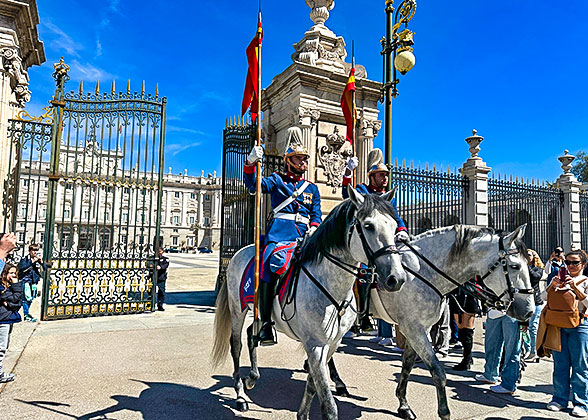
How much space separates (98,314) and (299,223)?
7031 millimetres

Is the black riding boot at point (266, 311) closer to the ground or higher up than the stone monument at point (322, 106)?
closer to the ground

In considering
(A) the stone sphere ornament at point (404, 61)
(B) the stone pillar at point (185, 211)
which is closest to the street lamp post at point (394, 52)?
(A) the stone sphere ornament at point (404, 61)

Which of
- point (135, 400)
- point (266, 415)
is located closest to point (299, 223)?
point (266, 415)

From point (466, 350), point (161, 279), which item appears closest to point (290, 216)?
point (466, 350)

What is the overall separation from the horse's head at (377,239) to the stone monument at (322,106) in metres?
6.45

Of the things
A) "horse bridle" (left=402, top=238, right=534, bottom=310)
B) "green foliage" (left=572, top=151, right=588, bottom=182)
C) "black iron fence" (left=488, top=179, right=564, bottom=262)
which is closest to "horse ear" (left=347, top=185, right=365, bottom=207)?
A: "horse bridle" (left=402, top=238, right=534, bottom=310)

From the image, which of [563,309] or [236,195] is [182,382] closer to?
[563,309]

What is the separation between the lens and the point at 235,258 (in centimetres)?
479

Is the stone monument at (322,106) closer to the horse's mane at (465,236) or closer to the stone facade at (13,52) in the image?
the horse's mane at (465,236)

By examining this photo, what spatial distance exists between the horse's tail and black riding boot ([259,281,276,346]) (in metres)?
1.11

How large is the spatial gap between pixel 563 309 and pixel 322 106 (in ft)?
23.4

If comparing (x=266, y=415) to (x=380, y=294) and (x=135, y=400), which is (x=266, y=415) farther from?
(x=380, y=294)

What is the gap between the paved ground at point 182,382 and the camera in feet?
13.4

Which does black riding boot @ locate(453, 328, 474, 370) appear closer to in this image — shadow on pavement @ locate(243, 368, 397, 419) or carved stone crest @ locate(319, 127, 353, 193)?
shadow on pavement @ locate(243, 368, 397, 419)
